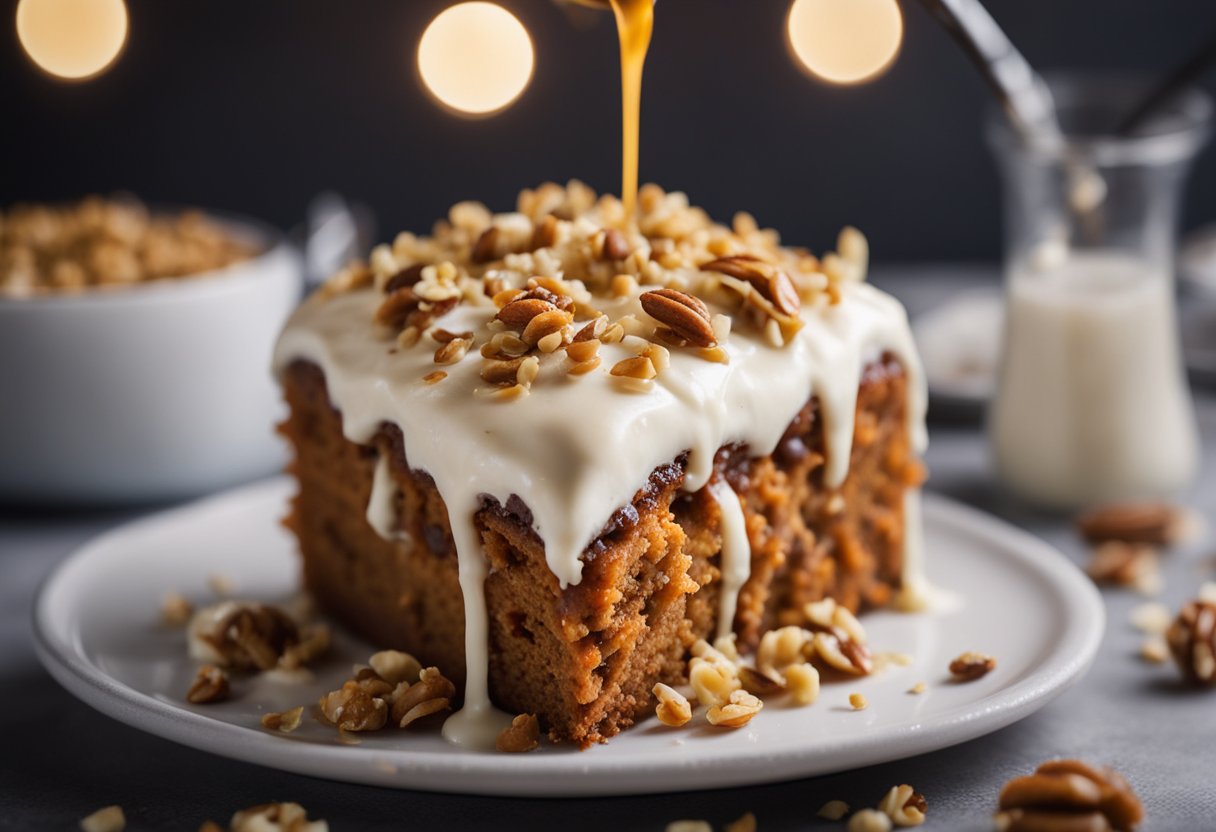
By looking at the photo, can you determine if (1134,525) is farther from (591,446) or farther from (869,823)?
(591,446)

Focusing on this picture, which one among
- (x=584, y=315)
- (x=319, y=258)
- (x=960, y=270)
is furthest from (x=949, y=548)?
(x=960, y=270)

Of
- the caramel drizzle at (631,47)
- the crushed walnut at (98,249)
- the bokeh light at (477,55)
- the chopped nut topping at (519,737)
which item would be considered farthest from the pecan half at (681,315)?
→ the bokeh light at (477,55)

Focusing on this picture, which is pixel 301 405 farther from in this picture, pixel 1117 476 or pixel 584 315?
pixel 1117 476

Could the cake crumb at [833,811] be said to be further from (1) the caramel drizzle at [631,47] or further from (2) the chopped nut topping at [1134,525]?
(2) the chopped nut topping at [1134,525]

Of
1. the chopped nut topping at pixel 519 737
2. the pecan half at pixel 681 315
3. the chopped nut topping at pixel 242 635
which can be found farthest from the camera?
the chopped nut topping at pixel 242 635

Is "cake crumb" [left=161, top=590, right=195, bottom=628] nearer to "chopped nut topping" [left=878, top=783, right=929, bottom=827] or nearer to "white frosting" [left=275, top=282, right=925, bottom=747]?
"white frosting" [left=275, top=282, right=925, bottom=747]

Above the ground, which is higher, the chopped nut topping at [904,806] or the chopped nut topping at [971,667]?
the chopped nut topping at [971,667]
